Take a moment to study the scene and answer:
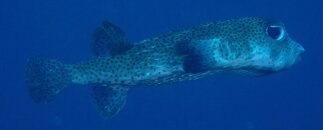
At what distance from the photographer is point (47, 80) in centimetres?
598

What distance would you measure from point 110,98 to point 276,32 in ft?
6.86

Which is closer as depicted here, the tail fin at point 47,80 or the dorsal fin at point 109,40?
the dorsal fin at point 109,40

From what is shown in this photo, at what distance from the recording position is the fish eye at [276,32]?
18.8ft

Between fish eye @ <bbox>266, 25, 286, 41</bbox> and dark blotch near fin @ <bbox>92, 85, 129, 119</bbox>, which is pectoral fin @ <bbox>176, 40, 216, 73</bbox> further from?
dark blotch near fin @ <bbox>92, 85, 129, 119</bbox>

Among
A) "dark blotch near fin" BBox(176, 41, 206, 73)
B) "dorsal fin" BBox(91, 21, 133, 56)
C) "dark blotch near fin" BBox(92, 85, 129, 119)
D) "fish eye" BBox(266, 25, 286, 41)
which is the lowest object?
"dark blotch near fin" BBox(92, 85, 129, 119)

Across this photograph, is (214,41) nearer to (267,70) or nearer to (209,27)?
(209,27)

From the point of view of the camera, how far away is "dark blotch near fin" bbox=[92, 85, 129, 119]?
19.6 ft

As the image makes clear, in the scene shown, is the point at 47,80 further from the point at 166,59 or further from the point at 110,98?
the point at 166,59

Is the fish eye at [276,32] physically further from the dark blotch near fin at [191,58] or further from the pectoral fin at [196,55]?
the dark blotch near fin at [191,58]

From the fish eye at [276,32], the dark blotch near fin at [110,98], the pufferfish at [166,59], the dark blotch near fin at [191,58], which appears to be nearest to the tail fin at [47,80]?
the pufferfish at [166,59]

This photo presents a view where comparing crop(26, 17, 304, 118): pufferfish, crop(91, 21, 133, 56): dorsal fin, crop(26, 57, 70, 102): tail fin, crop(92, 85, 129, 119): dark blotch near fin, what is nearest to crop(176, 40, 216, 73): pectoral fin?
crop(26, 17, 304, 118): pufferfish

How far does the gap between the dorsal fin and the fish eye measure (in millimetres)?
1599

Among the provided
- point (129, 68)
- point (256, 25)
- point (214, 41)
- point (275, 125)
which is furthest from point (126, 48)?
point (275, 125)

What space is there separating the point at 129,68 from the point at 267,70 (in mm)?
1585
